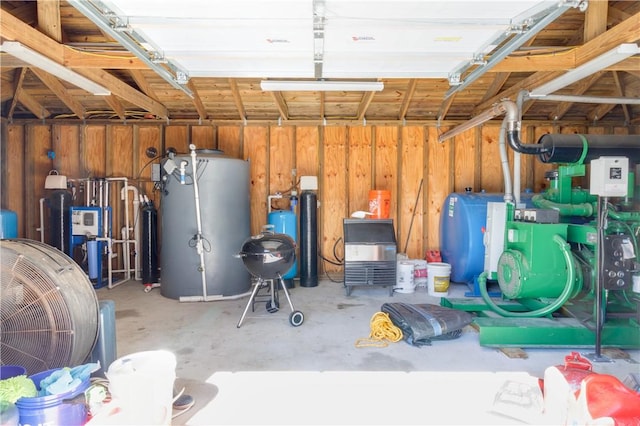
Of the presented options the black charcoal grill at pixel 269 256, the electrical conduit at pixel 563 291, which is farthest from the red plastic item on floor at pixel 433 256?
the black charcoal grill at pixel 269 256

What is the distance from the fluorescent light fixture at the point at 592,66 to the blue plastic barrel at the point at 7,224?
671 cm

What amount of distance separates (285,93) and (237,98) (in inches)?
27.3

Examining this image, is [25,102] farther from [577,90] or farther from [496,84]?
[577,90]

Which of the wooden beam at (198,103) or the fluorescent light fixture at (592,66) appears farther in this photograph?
the wooden beam at (198,103)

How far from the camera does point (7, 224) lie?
16.7ft

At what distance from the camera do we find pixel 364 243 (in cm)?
527

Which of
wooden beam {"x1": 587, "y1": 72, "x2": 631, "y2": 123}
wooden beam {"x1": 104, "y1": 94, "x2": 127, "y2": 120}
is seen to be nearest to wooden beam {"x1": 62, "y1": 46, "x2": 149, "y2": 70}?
wooden beam {"x1": 104, "y1": 94, "x2": 127, "y2": 120}

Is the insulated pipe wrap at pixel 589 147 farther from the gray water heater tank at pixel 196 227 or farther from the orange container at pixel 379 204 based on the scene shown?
the gray water heater tank at pixel 196 227

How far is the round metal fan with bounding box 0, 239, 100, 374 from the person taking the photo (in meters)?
2.38

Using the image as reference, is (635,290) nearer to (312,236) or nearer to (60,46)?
(312,236)

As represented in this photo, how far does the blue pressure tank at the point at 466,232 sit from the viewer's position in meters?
5.17

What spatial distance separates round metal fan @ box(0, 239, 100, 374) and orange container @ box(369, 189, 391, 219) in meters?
4.14

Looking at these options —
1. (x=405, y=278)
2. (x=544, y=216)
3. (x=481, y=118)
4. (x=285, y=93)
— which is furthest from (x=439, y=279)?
(x=285, y=93)

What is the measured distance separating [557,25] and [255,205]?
469cm
